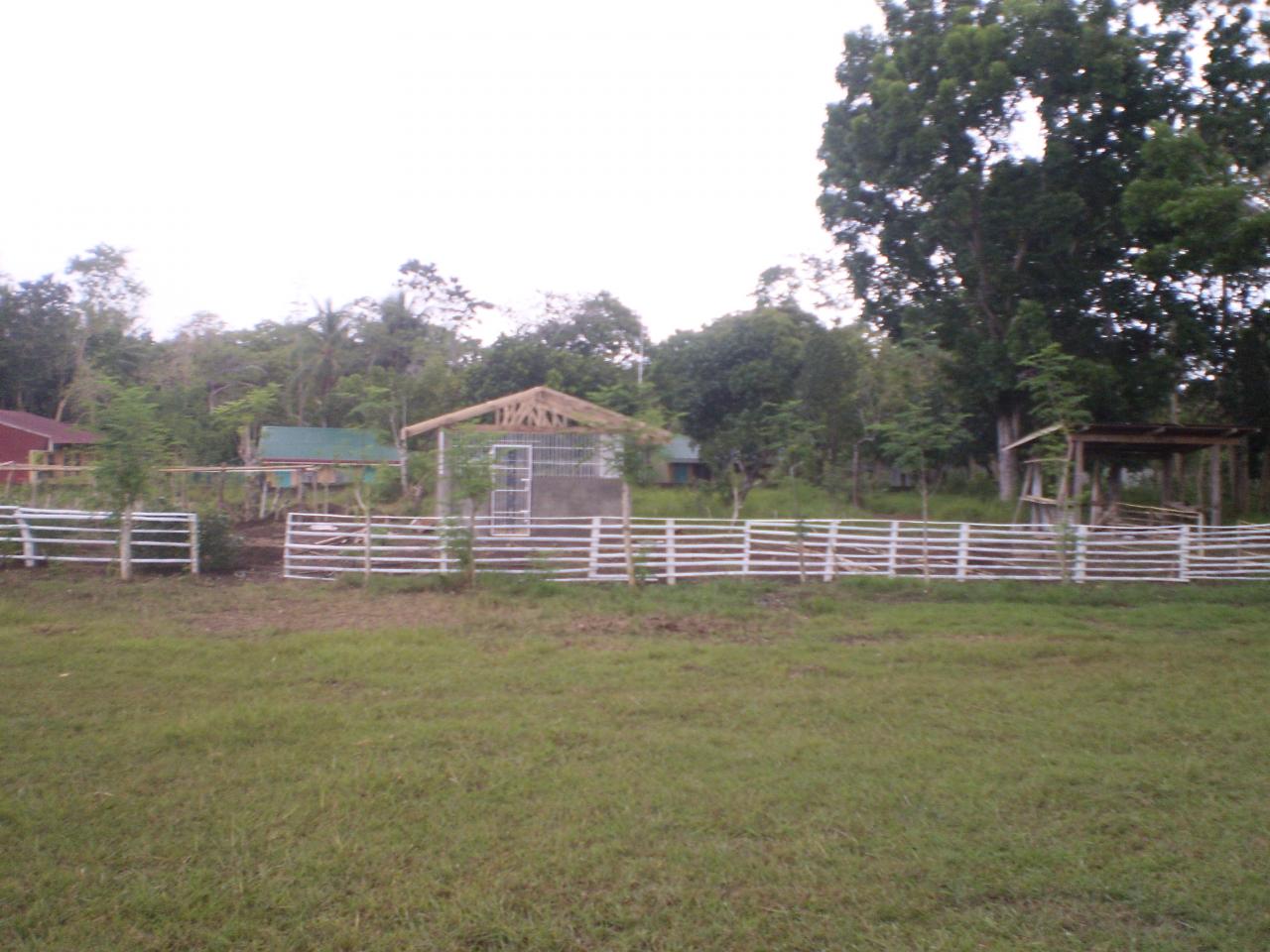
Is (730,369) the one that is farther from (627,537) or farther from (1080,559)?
(627,537)

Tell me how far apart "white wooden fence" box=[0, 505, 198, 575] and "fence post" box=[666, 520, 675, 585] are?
6837mm

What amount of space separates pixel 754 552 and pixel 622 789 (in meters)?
9.64

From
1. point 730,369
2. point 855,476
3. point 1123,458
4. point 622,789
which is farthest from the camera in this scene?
point 730,369

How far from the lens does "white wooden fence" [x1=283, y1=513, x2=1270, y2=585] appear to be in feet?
46.2

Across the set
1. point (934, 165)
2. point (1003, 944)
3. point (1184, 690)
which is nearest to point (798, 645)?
point (1184, 690)

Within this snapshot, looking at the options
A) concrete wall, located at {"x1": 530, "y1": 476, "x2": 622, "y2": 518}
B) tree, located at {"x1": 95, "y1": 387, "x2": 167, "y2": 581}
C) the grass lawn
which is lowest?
the grass lawn

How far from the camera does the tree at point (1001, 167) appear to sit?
2253 centimetres

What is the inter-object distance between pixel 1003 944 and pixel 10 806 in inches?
190

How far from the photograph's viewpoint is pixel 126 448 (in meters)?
12.9

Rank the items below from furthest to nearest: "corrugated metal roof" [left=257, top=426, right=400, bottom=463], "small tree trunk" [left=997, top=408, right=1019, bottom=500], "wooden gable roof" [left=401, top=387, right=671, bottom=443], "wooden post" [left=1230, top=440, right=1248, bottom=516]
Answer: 1. "corrugated metal roof" [left=257, top=426, right=400, bottom=463]
2. "small tree trunk" [left=997, top=408, right=1019, bottom=500]
3. "wooden post" [left=1230, top=440, right=1248, bottom=516]
4. "wooden gable roof" [left=401, top=387, right=671, bottom=443]

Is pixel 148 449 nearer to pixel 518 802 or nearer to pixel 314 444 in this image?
pixel 518 802

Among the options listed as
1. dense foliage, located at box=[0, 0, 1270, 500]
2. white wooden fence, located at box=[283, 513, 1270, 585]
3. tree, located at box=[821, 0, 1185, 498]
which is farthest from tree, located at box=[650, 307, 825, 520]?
white wooden fence, located at box=[283, 513, 1270, 585]

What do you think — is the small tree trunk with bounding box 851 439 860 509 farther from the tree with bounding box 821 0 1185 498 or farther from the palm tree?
the palm tree

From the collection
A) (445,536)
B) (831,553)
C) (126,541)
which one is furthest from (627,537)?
(126,541)
